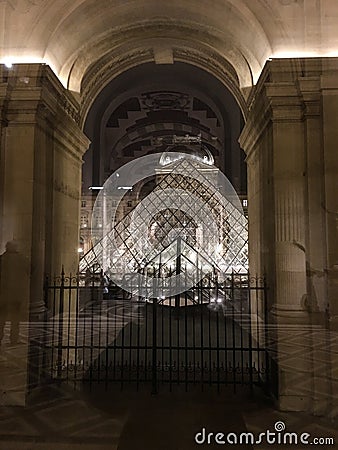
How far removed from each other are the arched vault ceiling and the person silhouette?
5.88ft

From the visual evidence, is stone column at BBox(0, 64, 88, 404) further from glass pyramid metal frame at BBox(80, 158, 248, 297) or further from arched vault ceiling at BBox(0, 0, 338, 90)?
glass pyramid metal frame at BBox(80, 158, 248, 297)

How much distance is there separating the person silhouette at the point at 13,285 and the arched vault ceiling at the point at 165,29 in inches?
70.6

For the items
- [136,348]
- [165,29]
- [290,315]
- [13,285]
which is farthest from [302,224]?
[165,29]

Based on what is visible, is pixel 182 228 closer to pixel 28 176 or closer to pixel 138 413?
pixel 28 176

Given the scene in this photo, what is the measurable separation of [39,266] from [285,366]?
94.0 inches

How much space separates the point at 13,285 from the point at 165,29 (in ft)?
11.2

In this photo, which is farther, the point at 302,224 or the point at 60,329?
the point at 60,329

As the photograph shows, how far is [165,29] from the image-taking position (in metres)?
4.86

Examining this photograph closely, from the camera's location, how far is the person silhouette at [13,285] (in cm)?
356

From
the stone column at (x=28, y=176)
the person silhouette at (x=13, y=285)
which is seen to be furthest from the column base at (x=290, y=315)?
the person silhouette at (x=13, y=285)

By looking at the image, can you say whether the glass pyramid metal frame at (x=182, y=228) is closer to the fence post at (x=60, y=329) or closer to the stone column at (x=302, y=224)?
the fence post at (x=60, y=329)

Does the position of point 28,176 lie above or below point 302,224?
above

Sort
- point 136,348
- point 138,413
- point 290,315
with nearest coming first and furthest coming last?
point 138,413 → point 290,315 → point 136,348

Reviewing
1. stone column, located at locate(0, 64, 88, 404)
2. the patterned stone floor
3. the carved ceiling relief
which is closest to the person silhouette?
stone column, located at locate(0, 64, 88, 404)
